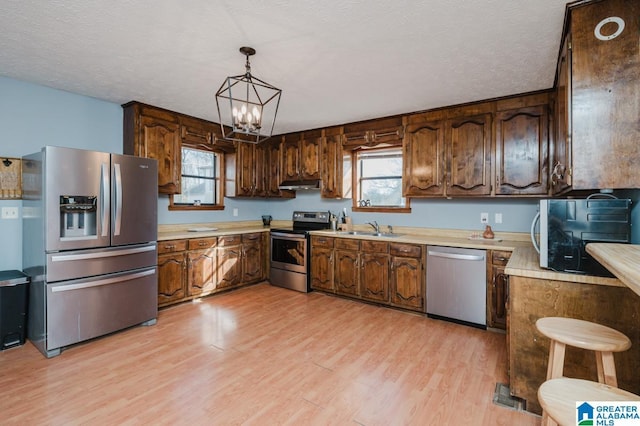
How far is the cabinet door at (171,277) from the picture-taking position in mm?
3674

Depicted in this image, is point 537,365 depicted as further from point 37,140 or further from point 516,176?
point 37,140

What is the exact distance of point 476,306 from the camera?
325cm

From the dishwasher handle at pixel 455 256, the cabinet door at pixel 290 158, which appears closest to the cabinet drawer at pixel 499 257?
the dishwasher handle at pixel 455 256

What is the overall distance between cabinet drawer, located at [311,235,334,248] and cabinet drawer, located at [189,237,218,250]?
137 cm

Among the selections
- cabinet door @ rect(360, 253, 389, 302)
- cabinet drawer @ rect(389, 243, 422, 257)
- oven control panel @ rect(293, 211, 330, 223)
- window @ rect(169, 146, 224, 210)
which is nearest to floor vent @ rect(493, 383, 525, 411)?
cabinet drawer @ rect(389, 243, 422, 257)

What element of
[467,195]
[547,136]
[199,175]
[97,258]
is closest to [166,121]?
[199,175]

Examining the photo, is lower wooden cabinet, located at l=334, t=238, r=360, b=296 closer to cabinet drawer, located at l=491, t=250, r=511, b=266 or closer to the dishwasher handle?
the dishwasher handle

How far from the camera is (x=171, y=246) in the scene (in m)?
3.76

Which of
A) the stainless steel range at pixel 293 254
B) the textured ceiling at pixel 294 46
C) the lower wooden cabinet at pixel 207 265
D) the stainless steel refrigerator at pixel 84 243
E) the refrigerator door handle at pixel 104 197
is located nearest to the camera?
the textured ceiling at pixel 294 46

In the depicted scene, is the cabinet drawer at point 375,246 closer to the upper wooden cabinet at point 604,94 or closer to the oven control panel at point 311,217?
the oven control panel at point 311,217

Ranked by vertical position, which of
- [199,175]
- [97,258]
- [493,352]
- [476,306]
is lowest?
[493,352]

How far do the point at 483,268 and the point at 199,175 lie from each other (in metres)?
4.04

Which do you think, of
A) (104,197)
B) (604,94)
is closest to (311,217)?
(104,197)

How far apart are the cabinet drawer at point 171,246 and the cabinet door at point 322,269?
1750mm
